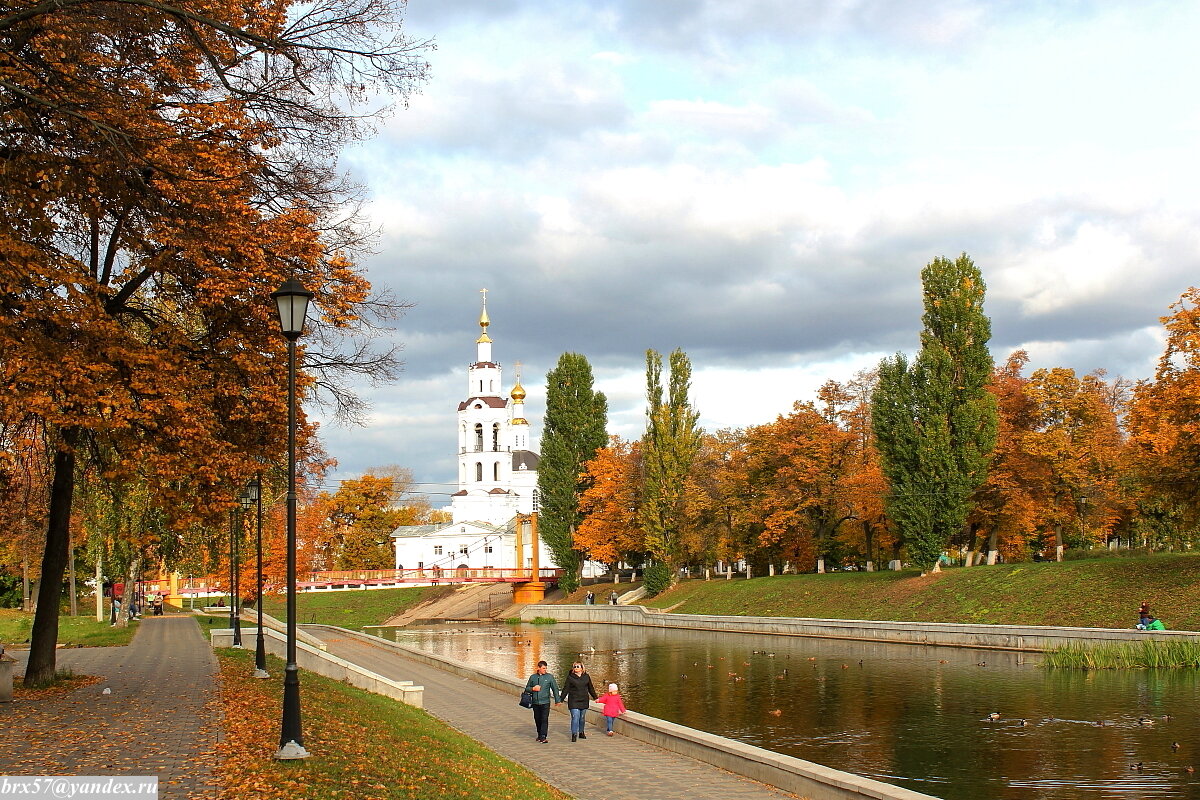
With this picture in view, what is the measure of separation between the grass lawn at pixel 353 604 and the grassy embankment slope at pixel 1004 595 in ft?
83.2

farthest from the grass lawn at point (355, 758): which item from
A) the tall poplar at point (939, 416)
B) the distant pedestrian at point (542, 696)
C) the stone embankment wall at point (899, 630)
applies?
the tall poplar at point (939, 416)

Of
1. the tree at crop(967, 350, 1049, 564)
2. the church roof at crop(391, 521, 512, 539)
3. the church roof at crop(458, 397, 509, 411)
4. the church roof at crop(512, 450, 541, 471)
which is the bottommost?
the church roof at crop(391, 521, 512, 539)

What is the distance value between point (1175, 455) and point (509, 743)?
26.0m

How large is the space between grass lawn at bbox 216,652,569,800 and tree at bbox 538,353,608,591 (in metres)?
51.6

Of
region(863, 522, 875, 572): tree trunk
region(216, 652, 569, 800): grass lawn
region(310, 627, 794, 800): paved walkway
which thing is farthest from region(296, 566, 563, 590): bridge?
region(216, 652, 569, 800): grass lawn

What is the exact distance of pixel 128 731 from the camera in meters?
12.7

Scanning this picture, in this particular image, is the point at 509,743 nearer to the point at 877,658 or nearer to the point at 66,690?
the point at 66,690

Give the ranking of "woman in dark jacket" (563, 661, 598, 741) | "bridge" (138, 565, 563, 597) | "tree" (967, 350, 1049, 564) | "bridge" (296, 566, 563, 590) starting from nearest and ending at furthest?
"woman in dark jacket" (563, 661, 598, 741) < "tree" (967, 350, 1049, 564) < "bridge" (138, 565, 563, 597) < "bridge" (296, 566, 563, 590)

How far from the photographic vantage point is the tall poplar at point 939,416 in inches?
1781

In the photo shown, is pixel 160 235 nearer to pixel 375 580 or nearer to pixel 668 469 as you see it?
pixel 668 469

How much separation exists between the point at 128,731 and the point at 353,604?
6150cm

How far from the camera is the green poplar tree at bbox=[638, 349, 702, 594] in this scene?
60.2 metres

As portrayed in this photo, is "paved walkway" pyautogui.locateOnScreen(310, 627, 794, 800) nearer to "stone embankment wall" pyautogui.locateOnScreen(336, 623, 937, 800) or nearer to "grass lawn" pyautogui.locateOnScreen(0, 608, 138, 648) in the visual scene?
"stone embankment wall" pyautogui.locateOnScreen(336, 623, 937, 800)

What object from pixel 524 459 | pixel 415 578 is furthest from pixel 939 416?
pixel 524 459
